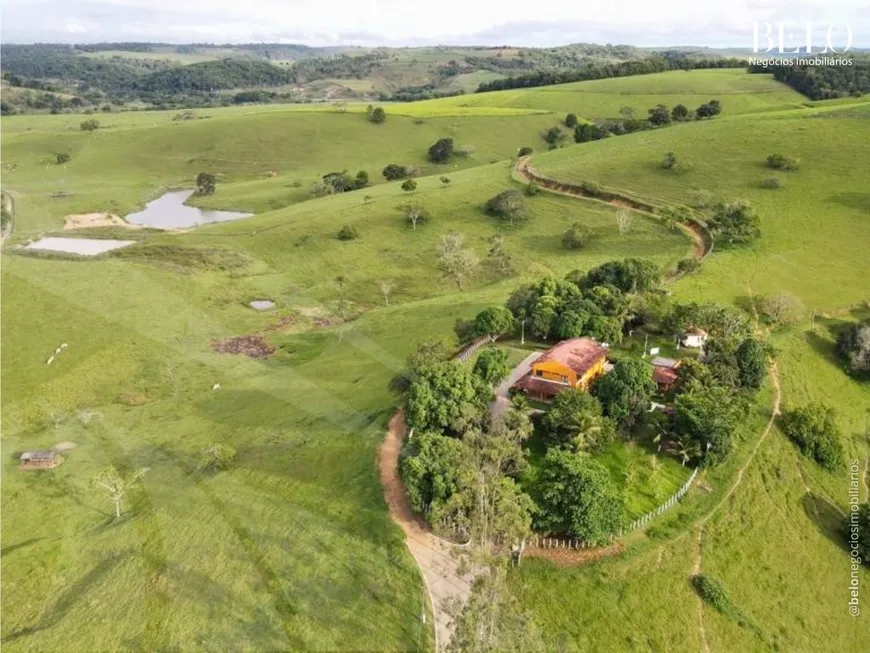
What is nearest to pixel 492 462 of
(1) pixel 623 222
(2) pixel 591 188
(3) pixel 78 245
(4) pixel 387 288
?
(4) pixel 387 288

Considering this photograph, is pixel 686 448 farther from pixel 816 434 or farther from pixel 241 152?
pixel 241 152

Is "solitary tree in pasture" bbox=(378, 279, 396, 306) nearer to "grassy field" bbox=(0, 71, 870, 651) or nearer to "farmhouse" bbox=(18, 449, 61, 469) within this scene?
"grassy field" bbox=(0, 71, 870, 651)

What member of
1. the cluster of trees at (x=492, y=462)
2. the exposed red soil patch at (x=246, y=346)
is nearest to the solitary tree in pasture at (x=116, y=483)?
the cluster of trees at (x=492, y=462)

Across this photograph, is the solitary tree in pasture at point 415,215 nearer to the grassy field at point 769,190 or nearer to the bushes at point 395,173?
the grassy field at point 769,190

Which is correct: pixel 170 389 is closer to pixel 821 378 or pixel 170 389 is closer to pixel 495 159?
pixel 821 378

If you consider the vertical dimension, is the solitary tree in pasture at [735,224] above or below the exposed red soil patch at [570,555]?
above

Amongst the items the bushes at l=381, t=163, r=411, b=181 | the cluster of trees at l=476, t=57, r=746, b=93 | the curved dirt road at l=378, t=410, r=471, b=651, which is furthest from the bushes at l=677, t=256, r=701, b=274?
the cluster of trees at l=476, t=57, r=746, b=93

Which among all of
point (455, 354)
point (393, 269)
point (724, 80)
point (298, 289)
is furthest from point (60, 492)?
point (724, 80)
